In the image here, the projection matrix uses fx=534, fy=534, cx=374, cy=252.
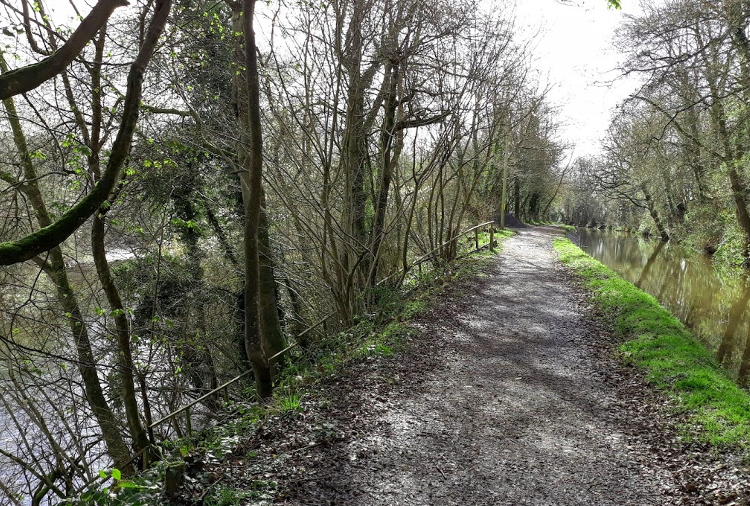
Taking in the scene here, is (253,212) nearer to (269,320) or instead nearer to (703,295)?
(269,320)

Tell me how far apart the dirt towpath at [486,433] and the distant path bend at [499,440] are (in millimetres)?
13

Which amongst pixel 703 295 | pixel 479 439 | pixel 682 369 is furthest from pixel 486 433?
pixel 703 295

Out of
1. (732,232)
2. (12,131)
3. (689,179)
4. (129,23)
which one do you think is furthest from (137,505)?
(689,179)

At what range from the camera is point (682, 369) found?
7211 mm

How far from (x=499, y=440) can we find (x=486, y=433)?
19 centimetres

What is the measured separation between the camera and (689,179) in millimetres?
28281

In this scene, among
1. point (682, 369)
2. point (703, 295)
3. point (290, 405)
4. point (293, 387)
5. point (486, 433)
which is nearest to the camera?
point (486, 433)

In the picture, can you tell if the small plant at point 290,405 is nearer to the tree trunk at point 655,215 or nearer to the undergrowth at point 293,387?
the undergrowth at point 293,387

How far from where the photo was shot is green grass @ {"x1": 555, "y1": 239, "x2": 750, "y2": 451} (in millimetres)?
5547

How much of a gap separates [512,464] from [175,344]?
18.3ft

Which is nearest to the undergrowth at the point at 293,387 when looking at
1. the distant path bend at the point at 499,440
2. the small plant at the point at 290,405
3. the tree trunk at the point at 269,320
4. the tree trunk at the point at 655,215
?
the small plant at the point at 290,405

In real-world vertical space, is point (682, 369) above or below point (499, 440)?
above

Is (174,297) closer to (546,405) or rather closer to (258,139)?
(258,139)

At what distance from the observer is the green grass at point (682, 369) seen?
5547 mm
